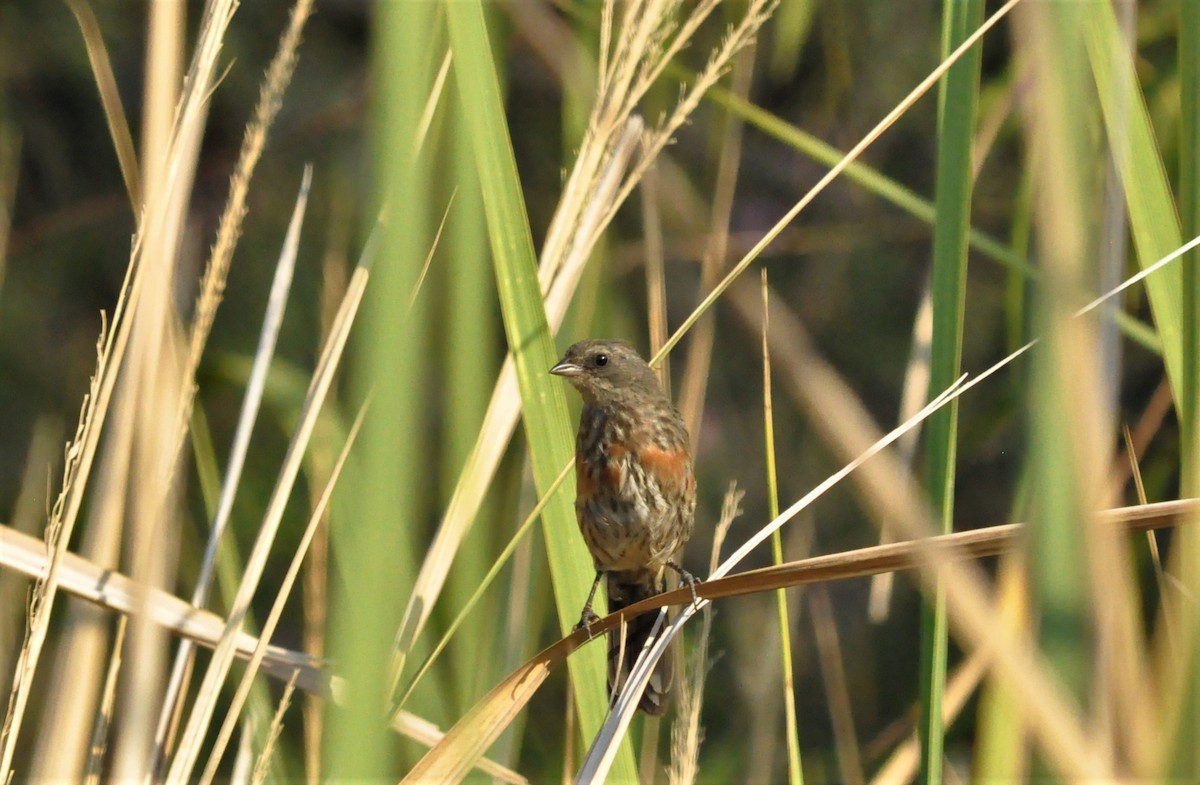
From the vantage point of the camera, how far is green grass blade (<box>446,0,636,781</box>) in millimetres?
1870

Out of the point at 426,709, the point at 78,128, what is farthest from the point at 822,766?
the point at 78,128

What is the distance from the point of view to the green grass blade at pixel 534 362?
1870 mm

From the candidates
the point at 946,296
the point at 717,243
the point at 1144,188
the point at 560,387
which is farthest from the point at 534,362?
the point at 1144,188

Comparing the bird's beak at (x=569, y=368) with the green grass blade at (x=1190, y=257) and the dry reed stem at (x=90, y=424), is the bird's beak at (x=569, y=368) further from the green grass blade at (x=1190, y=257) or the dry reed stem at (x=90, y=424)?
the green grass blade at (x=1190, y=257)

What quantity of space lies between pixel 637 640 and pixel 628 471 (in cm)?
42

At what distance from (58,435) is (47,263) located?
2.50 ft

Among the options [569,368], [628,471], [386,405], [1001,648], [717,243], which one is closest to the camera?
[386,405]

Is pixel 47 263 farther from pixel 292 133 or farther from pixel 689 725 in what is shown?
pixel 689 725

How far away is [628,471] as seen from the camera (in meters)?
2.98

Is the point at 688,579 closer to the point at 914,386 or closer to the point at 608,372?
the point at 608,372

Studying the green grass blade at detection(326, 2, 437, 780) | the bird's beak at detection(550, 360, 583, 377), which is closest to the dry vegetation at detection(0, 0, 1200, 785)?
the green grass blade at detection(326, 2, 437, 780)

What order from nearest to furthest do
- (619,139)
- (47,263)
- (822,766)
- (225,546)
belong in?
(619,139)
(225,546)
(822,766)
(47,263)

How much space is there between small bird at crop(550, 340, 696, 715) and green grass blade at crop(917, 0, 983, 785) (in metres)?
1.19

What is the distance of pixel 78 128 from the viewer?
5020 mm
